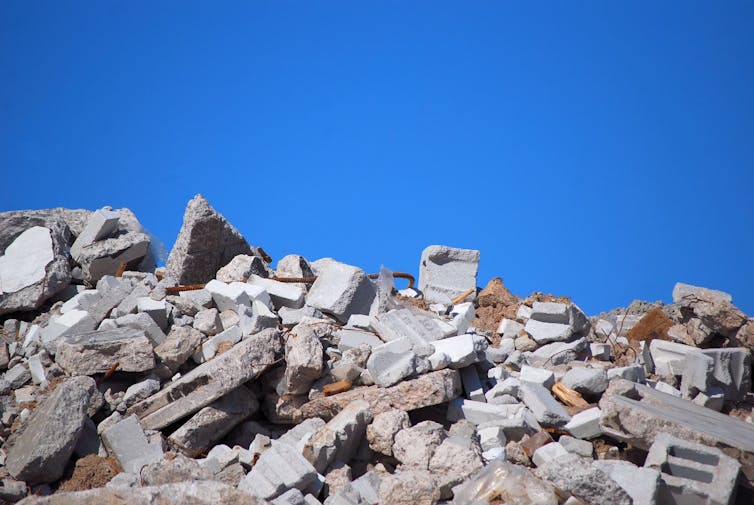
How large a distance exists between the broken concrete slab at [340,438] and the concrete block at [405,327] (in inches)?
48.4

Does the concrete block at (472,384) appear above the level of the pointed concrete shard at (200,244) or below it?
below

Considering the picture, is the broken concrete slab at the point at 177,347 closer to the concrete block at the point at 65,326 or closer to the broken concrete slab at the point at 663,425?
the concrete block at the point at 65,326

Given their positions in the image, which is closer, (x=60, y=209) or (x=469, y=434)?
(x=469, y=434)

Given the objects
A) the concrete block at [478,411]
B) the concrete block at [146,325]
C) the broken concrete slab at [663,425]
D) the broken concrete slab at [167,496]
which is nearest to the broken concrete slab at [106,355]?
the concrete block at [146,325]

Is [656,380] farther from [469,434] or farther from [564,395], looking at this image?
[469,434]

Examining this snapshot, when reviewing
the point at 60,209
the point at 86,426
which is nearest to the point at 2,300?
the point at 60,209

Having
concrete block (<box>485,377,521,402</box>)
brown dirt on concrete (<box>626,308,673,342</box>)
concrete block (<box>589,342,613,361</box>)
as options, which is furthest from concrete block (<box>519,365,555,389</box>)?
brown dirt on concrete (<box>626,308,673,342</box>)

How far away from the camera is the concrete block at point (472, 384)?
6.87m

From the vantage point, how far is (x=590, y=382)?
22.9 ft

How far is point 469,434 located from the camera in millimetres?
6164

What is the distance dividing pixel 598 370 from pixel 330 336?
9.35 feet

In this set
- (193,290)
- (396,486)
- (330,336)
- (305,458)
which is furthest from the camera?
(193,290)

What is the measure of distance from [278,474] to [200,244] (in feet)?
14.0

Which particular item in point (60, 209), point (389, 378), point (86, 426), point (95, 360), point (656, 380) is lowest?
point (86, 426)
